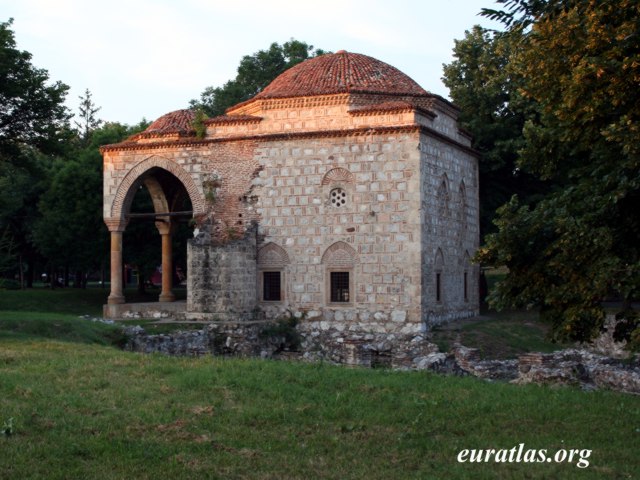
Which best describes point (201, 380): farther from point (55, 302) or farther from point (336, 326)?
point (55, 302)

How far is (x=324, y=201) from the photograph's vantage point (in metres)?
21.6

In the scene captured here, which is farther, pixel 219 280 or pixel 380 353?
pixel 219 280

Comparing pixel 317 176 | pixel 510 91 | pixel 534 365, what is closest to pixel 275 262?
pixel 317 176

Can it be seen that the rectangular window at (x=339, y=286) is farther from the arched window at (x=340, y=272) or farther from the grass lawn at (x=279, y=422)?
Result: the grass lawn at (x=279, y=422)

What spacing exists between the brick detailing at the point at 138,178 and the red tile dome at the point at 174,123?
1.02 m

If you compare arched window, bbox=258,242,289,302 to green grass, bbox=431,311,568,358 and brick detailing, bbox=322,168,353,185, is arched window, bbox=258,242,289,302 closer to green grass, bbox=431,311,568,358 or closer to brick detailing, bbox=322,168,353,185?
brick detailing, bbox=322,168,353,185

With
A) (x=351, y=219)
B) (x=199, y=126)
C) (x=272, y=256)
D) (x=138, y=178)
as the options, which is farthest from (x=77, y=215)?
(x=351, y=219)

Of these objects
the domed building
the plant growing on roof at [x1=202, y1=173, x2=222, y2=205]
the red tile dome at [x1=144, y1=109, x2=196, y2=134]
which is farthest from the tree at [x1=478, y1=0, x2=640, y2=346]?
the red tile dome at [x1=144, y1=109, x2=196, y2=134]

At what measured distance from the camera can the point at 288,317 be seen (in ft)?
71.4

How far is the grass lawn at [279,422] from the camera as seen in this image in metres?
7.42

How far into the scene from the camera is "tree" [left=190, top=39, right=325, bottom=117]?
4234 cm

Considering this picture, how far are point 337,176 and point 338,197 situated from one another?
0.58 m

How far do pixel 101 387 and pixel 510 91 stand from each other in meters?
20.8

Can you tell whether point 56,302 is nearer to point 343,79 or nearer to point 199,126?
point 199,126
